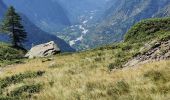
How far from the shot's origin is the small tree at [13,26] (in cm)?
9106

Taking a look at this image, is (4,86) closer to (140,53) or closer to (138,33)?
(140,53)

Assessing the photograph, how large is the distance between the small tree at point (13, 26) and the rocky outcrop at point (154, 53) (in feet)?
231

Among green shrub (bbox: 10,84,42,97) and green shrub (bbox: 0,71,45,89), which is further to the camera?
green shrub (bbox: 0,71,45,89)

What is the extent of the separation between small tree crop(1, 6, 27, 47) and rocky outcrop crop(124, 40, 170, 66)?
7043 centimetres

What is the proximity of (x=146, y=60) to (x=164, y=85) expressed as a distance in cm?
769

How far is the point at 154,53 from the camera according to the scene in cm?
2147

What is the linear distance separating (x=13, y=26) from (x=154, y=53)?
74.6 metres

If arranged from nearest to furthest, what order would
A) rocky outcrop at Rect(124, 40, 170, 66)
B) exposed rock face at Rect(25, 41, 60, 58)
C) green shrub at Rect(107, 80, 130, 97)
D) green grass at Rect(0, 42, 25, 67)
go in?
1. green shrub at Rect(107, 80, 130, 97)
2. rocky outcrop at Rect(124, 40, 170, 66)
3. green grass at Rect(0, 42, 25, 67)
4. exposed rock face at Rect(25, 41, 60, 58)

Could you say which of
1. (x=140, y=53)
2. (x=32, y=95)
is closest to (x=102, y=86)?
(x=32, y=95)

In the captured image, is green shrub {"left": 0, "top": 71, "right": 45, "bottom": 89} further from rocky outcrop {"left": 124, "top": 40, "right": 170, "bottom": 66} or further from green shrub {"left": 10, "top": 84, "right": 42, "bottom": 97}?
rocky outcrop {"left": 124, "top": 40, "right": 170, "bottom": 66}

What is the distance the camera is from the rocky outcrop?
66.9 ft

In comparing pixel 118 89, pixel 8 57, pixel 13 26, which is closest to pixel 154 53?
pixel 118 89

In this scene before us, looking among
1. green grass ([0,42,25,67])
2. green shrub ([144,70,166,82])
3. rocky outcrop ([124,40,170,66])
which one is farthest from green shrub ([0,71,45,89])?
green grass ([0,42,25,67])

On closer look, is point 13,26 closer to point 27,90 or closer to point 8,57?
point 8,57
